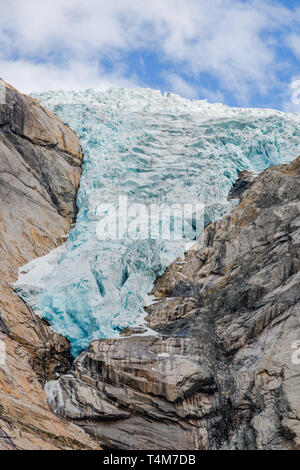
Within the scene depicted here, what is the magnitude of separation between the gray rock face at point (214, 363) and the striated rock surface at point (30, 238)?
94cm

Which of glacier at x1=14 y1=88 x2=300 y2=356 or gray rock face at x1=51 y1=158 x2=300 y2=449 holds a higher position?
glacier at x1=14 y1=88 x2=300 y2=356

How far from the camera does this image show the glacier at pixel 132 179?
17688 mm

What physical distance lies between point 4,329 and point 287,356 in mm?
8121

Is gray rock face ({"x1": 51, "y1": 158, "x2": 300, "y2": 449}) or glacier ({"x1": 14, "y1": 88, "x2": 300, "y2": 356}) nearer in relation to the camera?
gray rock face ({"x1": 51, "y1": 158, "x2": 300, "y2": 449})

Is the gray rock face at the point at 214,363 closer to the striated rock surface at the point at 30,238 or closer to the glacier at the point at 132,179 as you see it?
the striated rock surface at the point at 30,238

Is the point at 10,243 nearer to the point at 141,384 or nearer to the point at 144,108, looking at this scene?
the point at 141,384

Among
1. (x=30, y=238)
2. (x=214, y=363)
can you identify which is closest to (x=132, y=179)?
(x=30, y=238)

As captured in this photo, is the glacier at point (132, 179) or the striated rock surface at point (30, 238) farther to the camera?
the glacier at point (132, 179)

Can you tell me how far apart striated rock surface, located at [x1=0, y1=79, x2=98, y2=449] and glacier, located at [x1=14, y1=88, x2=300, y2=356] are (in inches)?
22.4

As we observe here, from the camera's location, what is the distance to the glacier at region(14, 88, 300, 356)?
17.7 m

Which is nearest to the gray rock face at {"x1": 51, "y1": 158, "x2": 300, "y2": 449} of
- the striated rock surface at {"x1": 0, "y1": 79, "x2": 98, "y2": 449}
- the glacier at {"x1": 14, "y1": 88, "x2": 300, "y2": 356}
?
the striated rock surface at {"x1": 0, "y1": 79, "x2": 98, "y2": 449}

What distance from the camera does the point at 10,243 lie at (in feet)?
64.5

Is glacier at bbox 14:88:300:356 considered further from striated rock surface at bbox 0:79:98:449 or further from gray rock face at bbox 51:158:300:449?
gray rock face at bbox 51:158:300:449

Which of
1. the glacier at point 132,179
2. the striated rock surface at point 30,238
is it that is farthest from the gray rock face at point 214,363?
the glacier at point 132,179
